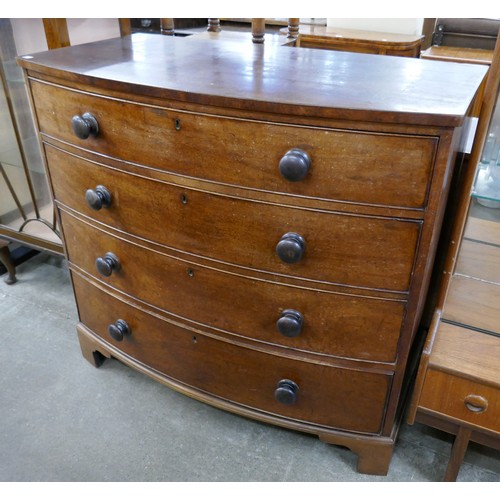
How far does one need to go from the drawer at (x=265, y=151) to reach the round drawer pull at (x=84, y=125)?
1 cm

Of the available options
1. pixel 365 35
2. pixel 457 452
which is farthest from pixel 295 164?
pixel 365 35

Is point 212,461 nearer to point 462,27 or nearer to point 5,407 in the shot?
point 5,407

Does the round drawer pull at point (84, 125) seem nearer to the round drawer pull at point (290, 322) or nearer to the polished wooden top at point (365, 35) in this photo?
the round drawer pull at point (290, 322)

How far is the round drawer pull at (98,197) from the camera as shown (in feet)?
3.63

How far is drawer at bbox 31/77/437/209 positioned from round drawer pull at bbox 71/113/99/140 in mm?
12

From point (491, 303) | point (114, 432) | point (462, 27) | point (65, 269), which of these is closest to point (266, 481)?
point (114, 432)

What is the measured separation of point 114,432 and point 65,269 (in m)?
0.89

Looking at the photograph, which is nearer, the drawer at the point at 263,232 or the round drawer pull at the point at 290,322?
the drawer at the point at 263,232

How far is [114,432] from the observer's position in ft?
4.56

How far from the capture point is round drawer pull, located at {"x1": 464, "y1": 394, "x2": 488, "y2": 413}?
1.07 m

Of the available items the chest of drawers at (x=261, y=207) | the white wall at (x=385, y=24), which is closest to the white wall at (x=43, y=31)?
the chest of drawers at (x=261, y=207)

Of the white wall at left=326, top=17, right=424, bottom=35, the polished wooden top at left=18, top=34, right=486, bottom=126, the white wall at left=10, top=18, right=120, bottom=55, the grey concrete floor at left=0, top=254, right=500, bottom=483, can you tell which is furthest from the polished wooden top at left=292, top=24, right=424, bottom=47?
the grey concrete floor at left=0, top=254, right=500, bottom=483

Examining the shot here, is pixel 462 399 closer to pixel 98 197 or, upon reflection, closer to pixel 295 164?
pixel 295 164

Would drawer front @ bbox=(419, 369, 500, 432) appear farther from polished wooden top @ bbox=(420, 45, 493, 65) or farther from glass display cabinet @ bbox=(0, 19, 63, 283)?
polished wooden top @ bbox=(420, 45, 493, 65)
